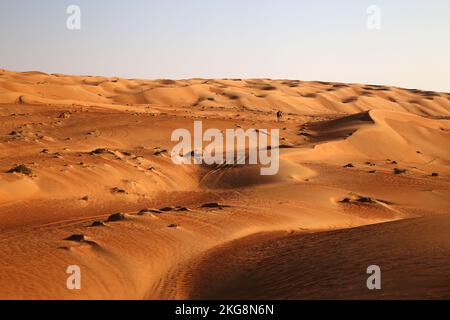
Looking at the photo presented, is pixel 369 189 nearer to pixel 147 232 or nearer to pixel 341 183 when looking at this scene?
pixel 341 183

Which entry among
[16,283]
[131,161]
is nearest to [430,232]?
[16,283]

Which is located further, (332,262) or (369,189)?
(369,189)

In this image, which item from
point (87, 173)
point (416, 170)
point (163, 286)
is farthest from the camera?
point (416, 170)

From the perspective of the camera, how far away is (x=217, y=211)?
38.5 ft

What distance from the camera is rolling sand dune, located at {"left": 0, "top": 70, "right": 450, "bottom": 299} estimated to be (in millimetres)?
7027

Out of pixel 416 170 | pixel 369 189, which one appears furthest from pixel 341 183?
pixel 416 170

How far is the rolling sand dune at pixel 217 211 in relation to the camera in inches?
277

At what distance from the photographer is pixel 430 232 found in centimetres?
859
